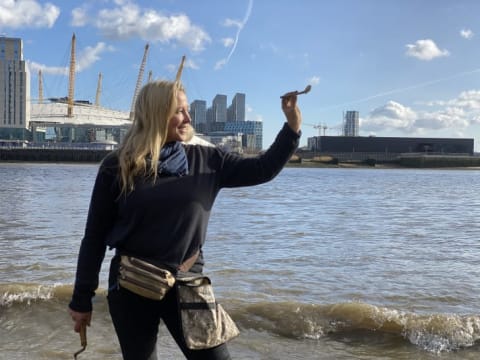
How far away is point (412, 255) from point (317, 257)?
85.5 inches

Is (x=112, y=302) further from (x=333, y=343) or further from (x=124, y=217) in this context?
(x=333, y=343)

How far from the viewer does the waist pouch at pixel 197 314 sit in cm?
251

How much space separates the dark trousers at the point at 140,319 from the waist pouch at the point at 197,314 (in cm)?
5

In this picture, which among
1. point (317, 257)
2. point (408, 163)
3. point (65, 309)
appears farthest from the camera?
point (408, 163)

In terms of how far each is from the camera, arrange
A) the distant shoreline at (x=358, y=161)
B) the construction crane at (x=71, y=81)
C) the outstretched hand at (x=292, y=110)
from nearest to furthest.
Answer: the outstretched hand at (x=292, y=110) < the distant shoreline at (x=358, y=161) < the construction crane at (x=71, y=81)

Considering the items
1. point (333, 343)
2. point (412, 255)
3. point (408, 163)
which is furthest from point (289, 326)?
point (408, 163)

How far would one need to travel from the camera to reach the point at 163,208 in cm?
247

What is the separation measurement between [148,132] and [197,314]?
89cm

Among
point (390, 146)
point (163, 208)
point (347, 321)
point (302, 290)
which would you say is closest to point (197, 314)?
point (163, 208)

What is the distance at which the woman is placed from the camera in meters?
2.48

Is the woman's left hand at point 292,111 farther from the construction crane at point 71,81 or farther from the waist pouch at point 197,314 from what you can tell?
the construction crane at point 71,81

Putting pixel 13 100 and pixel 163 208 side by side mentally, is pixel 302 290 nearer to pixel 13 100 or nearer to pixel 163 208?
pixel 163 208

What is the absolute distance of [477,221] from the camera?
62.0ft

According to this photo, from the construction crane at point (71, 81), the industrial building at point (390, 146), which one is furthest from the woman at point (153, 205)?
the industrial building at point (390, 146)
